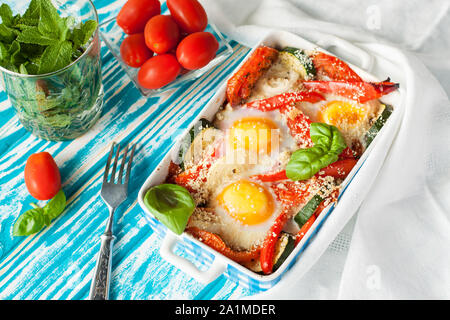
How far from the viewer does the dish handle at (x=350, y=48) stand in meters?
1.97

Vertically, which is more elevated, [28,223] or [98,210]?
[28,223]

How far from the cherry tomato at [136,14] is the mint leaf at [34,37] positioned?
0.46 metres

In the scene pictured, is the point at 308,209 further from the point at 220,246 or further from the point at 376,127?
the point at 376,127

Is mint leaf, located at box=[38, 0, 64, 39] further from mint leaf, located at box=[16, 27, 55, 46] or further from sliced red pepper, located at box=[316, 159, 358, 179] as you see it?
sliced red pepper, located at box=[316, 159, 358, 179]

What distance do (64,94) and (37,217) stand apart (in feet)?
1.47

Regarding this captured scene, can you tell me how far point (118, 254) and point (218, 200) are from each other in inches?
16.6

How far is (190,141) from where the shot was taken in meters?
1.71

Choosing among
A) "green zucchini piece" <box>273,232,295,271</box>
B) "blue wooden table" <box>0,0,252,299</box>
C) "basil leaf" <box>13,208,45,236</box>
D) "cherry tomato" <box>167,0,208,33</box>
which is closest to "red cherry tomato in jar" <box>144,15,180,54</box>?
"cherry tomato" <box>167,0,208,33</box>

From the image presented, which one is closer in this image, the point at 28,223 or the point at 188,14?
the point at 28,223

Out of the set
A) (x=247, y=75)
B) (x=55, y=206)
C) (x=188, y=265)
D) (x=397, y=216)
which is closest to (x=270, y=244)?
(x=188, y=265)

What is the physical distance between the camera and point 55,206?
178 centimetres

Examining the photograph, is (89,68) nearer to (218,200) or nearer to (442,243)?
(218,200)

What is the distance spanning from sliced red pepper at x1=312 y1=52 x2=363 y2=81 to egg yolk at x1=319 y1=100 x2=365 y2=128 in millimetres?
115
